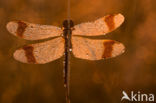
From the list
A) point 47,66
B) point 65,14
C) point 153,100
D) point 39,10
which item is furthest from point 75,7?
point 153,100

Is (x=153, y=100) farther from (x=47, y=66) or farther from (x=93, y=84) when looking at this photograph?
(x=47, y=66)

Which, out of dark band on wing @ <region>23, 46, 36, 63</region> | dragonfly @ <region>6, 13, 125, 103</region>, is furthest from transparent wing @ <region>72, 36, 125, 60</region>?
dark band on wing @ <region>23, 46, 36, 63</region>

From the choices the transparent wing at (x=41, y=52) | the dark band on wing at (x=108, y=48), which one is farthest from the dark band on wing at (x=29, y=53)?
the dark band on wing at (x=108, y=48)

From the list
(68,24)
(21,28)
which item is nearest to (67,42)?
(68,24)

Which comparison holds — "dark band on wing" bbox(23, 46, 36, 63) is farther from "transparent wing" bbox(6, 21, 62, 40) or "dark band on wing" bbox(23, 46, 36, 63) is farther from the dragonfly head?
the dragonfly head

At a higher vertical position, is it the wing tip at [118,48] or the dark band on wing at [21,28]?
the dark band on wing at [21,28]

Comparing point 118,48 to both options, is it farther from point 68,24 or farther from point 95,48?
point 68,24

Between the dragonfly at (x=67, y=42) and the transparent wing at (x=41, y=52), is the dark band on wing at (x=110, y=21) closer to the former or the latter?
the dragonfly at (x=67, y=42)
